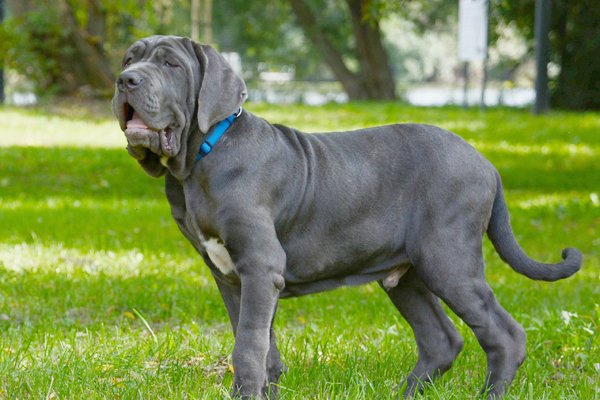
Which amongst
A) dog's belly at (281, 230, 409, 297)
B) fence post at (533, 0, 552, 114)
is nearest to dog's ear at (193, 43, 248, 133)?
dog's belly at (281, 230, 409, 297)

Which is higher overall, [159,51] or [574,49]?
[159,51]

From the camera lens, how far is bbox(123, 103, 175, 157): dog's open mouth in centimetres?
405

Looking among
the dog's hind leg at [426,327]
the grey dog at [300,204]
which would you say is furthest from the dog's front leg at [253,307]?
the dog's hind leg at [426,327]

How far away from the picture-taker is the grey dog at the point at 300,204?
4.04m

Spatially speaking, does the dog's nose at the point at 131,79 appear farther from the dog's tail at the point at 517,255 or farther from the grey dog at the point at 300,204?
the dog's tail at the point at 517,255

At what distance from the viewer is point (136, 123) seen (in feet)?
13.4

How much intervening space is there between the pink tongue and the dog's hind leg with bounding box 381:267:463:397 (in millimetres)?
1549

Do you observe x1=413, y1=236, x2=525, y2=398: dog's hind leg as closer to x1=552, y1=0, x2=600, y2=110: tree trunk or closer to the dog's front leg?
the dog's front leg

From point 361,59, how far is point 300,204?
1047 inches

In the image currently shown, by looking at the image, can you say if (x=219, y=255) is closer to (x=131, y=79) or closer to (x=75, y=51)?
(x=131, y=79)

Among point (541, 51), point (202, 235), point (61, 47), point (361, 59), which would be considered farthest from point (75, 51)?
point (202, 235)

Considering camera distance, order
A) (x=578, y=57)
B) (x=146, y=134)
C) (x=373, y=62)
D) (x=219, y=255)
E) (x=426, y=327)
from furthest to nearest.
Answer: (x=373, y=62)
(x=578, y=57)
(x=426, y=327)
(x=219, y=255)
(x=146, y=134)

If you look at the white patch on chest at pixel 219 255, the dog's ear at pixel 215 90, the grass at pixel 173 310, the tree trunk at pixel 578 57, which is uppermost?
the dog's ear at pixel 215 90

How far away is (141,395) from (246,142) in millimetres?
1198
